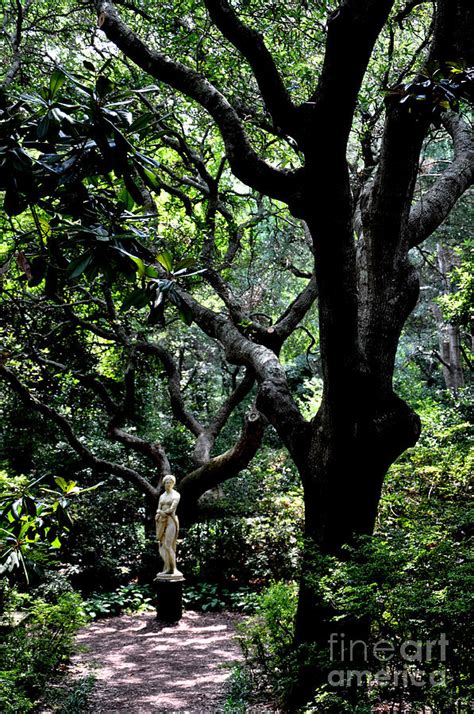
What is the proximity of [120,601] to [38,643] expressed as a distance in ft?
16.3

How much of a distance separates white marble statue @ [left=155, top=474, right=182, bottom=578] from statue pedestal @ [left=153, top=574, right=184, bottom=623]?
0.09 meters

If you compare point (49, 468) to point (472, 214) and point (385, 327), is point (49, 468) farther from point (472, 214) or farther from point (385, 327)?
point (472, 214)

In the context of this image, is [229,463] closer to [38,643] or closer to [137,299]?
[38,643]

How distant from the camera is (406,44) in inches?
313

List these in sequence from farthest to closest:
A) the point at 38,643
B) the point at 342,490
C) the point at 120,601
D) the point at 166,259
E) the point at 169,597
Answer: the point at 120,601
the point at 169,597
the point at 38,643
the point at 342,490
the point at 166,259

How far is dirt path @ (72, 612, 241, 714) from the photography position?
586 cm

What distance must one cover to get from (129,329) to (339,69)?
7367 millimetres

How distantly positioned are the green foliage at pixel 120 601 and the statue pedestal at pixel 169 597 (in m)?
1.01

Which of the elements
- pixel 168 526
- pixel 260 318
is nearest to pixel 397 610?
pixel 168 526

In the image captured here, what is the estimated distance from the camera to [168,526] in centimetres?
980

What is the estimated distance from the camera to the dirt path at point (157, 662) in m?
5.86

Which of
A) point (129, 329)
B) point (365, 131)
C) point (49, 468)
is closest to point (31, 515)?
point (365, 131)

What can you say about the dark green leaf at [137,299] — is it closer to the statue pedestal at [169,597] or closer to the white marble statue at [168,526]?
the white marble statue at [168,526]

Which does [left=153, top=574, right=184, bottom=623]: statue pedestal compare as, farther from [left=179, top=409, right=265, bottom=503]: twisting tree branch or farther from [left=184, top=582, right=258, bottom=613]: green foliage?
Result: [left=179, top=409, right=265, bottom=503]: twisting tree branch
